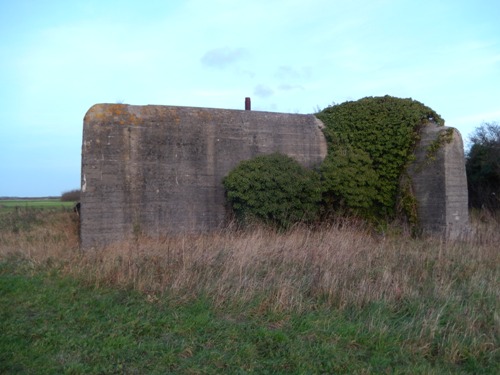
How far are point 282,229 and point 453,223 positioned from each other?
3.93 m

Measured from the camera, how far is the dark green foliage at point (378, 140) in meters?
13.4

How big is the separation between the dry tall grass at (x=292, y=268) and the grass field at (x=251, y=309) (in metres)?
0.03

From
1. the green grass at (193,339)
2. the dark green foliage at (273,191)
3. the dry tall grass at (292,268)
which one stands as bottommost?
the green grass at (193,339)

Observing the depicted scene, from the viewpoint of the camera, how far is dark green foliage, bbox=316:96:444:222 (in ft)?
44.1

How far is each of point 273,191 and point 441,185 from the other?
12.5 feet

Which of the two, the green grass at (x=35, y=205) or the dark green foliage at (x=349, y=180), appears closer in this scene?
the dark green foliage at (x=349, y=180)

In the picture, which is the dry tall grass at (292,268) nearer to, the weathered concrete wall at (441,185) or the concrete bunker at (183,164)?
the concrete bunker at (183,164)

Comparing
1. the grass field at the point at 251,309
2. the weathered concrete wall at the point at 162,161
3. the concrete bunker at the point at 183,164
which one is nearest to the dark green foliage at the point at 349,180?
the concrete bunker at the point at 183,164

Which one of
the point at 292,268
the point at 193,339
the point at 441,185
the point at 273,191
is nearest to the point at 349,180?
the point at 273,191

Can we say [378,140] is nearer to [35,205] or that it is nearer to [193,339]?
[193,339]

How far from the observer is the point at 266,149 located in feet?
44.0

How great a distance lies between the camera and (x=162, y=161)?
40.5 ft

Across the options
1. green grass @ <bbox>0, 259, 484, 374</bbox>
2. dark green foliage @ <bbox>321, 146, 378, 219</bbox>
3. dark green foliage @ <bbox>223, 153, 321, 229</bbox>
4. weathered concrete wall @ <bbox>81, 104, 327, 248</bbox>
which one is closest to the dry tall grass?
green grass @ <bbox>0, 259, 484, 374</bbox>

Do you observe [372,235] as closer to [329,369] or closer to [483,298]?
[483,298]
